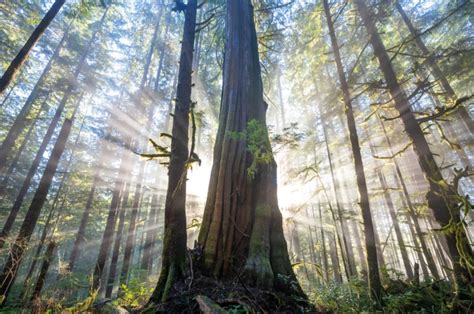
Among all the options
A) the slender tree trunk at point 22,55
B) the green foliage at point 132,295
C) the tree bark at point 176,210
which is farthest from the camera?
the slender tree trunk at point 22,55

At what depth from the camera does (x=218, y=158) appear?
15.1ft

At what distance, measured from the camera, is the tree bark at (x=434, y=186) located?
12.2 feet

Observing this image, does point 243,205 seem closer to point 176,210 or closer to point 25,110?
point 176,210

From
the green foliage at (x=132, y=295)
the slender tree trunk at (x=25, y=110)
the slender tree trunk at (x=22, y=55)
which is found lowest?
the green foliage at (x=132, y=295)

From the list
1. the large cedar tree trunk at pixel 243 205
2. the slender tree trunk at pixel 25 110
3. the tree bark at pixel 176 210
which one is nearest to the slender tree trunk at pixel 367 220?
the large cedar tree trunk at pixel 243 205

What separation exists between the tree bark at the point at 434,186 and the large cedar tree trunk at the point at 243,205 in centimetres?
283

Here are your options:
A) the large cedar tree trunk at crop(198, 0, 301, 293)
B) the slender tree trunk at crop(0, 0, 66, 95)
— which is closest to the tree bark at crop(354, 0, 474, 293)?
the large cedar tree trunk at crop(198, 0, 301, 293)

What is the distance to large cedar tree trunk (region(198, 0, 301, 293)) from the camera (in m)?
3.47

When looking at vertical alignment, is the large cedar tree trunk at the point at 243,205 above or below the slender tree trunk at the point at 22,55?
below

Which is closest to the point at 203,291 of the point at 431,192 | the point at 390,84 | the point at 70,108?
the point at 431,192

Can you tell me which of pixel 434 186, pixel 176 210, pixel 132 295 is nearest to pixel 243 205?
pixel 176 210

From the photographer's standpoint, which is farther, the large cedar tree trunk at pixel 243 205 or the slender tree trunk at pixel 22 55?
the slender tree trunk at pixel 22 55

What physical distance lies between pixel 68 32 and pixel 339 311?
72.5 ft

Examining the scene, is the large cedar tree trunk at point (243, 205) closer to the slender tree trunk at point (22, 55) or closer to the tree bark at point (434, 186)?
the tree bark at point (434, 186)
